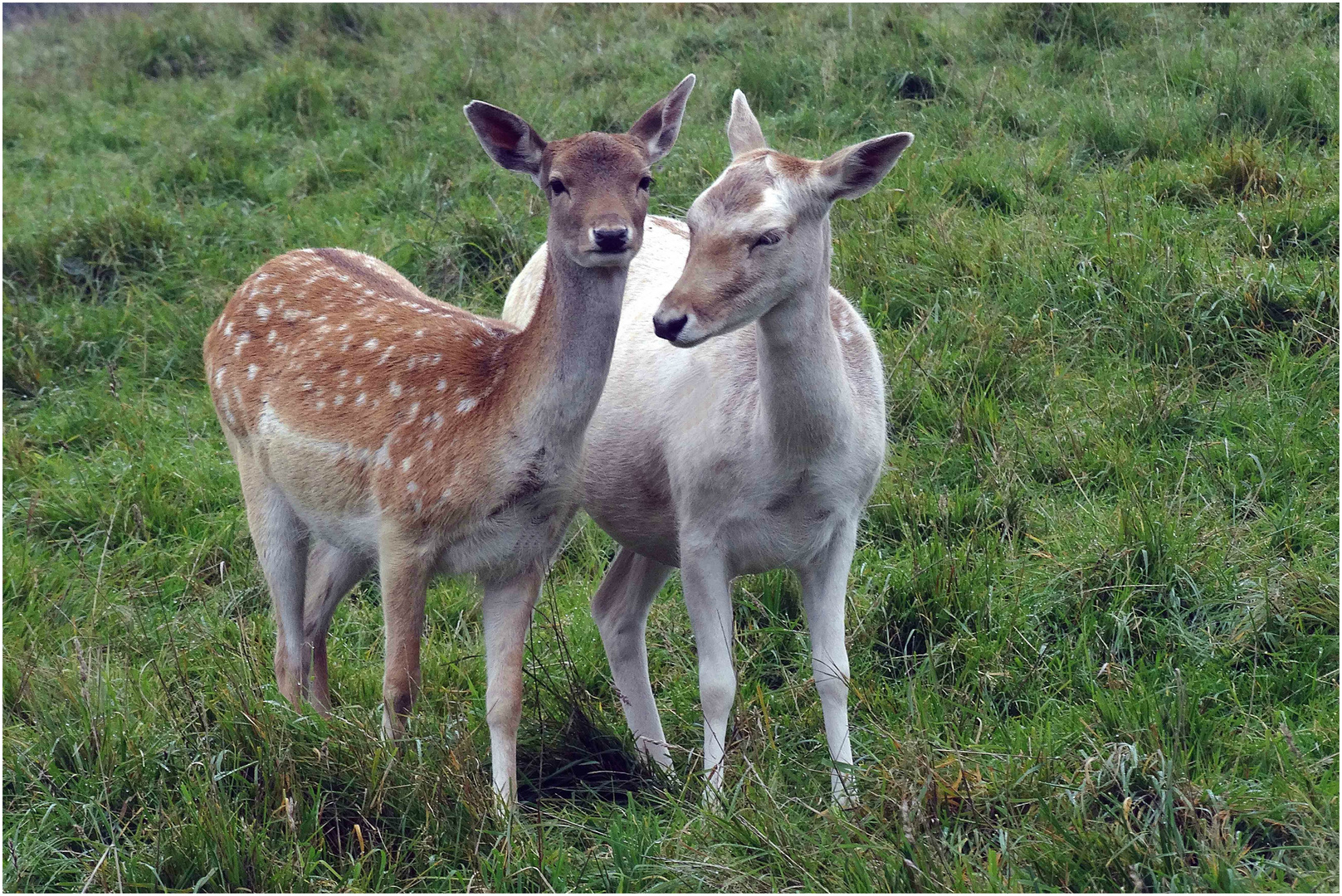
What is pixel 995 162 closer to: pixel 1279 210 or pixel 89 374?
pixel 1279 210

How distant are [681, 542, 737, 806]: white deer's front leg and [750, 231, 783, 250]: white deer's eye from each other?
36.8 inches

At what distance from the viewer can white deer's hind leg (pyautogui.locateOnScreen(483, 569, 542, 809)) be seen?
3.96 meters

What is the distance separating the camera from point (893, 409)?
5523 mm

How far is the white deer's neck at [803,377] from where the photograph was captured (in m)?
3.78

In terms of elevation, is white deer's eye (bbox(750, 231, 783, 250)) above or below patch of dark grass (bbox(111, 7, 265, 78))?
above

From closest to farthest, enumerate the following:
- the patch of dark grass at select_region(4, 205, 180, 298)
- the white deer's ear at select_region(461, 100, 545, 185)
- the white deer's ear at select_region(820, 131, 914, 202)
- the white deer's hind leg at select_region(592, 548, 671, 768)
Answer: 1. the white deer's ear at select_region(820, 131, 914, 202)
2. the white deer's ear at select_region(461, 100, 545, 185)
3. the white deer's hind leg at select_region(592, 548, 671, 768)
4. the patch of dark grass at select_region(4, 205, 180, 298)

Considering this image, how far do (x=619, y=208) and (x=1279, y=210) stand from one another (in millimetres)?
3694

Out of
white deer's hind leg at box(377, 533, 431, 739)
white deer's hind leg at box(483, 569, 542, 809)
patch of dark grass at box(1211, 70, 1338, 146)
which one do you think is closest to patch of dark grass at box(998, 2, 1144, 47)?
patch of dark grass at box(1211, 70, 1338, 146)

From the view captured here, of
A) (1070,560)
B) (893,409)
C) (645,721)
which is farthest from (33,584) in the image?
(1070,560)

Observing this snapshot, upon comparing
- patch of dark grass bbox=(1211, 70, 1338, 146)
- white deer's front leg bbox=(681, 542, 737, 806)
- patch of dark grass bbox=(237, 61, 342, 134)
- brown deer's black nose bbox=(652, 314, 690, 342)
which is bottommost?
patch of dark grass bbox=(237, 61, 342, 134)

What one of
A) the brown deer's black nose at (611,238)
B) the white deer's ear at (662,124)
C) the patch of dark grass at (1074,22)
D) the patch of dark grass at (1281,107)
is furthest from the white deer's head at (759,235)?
the patch of dark grass at (1074,22)

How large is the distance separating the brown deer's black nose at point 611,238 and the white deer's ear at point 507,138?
1.22 feet

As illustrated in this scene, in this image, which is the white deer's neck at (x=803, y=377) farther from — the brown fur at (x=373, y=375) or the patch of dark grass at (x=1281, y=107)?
the patch of dark grass at (x=1281, y=107)

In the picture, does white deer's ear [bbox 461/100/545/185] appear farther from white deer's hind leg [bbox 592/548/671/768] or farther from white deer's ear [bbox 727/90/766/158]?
white deer's hind leg [bbox 592/548/671/768]
